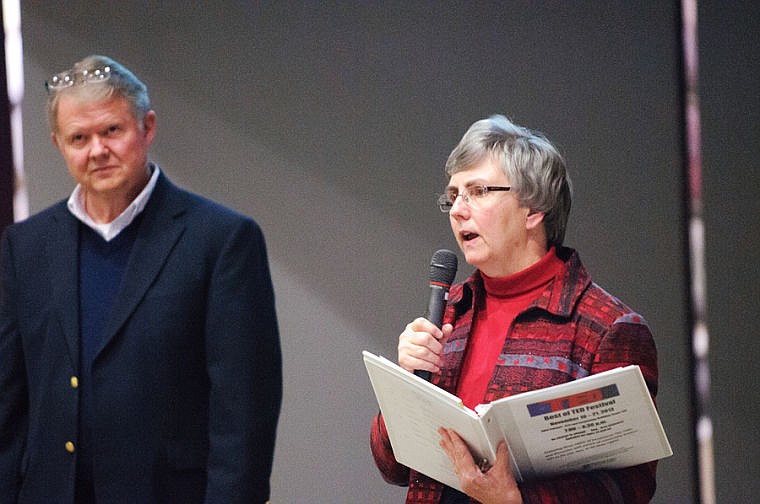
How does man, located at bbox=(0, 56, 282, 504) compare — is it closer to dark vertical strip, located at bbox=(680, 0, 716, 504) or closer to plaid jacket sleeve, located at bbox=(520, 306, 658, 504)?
plaid jacket sleeve, located at bbox=(520, 306, 658, 504)

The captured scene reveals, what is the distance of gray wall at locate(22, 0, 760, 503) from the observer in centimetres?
341

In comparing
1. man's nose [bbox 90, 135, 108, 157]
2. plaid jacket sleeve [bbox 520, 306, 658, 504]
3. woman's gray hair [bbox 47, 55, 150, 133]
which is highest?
woman's gray hair [bbox 47, 55, 150, 133]

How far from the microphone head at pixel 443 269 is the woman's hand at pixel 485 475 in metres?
0.37

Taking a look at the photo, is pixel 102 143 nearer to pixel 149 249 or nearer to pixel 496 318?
pixel 149 249

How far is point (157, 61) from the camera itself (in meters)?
3.57

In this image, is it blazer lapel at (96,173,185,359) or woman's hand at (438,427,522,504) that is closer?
woman's hand at (438,427,522,504)

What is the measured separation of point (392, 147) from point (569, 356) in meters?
1.83

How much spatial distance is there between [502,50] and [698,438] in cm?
171

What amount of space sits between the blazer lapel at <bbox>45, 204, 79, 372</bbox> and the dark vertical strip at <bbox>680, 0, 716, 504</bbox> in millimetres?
2333

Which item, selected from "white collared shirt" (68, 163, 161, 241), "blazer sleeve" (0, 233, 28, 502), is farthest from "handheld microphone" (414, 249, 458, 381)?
"blazer sleeve" (0, 233, 28, 502)

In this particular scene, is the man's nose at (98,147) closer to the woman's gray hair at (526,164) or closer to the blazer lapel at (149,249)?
the blazer lapel at (149,249)

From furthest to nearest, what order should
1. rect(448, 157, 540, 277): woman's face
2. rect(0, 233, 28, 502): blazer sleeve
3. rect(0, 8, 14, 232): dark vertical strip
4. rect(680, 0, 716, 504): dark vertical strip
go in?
1. rect(0, 8, 14, 232): dark vertical strip
2. rect(680, 0, 716, 504): dark vertical strip
3. rect(0, 233, 28, 502): blazer sleeve
4. rect(448, 157, 540, 277): woman's face

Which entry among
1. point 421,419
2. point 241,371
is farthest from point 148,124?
point 421,419

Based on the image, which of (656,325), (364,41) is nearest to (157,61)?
(364,41)
